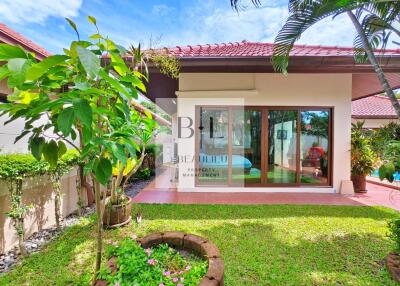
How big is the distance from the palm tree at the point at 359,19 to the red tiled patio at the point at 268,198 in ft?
14.7

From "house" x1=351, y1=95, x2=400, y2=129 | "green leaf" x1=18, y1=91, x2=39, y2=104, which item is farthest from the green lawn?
"house" x1=351, y1=95, x2=400, y2=129

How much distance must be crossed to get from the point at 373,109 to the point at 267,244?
66.7 feet

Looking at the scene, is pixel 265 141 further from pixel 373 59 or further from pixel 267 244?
pixel 267 244

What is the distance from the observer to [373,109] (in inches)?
741

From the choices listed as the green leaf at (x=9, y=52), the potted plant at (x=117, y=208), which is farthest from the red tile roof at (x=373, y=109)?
the green leaf at (x=9, y=52)

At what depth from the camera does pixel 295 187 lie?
8758mm

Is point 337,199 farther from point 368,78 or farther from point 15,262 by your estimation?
Result: point 15,262

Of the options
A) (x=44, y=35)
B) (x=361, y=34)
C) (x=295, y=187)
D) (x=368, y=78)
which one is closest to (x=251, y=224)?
(x=295, y=187)

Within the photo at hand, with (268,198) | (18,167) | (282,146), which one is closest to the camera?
(18,167)

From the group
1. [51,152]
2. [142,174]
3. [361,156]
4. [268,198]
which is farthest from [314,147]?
[51,152]

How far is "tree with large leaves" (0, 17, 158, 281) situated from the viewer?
140cm

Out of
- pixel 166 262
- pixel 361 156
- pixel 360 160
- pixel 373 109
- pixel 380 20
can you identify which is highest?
pixel 373 109

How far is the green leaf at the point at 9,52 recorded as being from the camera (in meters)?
1.51

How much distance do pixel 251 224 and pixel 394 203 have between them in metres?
5.61
